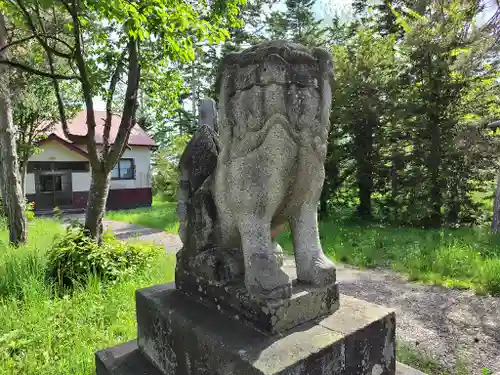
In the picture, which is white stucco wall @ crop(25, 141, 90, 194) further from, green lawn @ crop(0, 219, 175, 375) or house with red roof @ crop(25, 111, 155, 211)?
green lawn @ crop(0, 219, 175, 375)

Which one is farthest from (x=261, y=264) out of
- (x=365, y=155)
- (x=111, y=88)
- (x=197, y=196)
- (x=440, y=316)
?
(x=365, y=155)

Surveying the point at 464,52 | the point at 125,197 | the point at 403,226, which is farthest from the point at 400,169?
the point at 125,197

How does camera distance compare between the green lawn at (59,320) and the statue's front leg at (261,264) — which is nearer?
the statue's front leg at (261,264)

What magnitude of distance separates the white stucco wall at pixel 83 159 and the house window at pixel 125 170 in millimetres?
198

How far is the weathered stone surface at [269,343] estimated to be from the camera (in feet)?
4.31

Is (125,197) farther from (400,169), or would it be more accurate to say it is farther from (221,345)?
(221,345)

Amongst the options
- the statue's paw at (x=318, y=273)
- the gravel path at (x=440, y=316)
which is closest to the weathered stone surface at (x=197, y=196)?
the statue's paw at (x=318, y=273)

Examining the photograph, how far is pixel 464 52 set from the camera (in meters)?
8.20

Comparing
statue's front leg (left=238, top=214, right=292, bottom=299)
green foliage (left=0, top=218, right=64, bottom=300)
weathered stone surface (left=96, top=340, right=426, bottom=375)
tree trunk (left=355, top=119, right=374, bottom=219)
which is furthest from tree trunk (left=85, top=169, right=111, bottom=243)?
tree trunk (left=355, top=119, right=374, bottom=219)

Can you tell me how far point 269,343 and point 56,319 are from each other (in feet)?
8.69

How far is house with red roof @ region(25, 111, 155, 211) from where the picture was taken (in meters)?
15.5

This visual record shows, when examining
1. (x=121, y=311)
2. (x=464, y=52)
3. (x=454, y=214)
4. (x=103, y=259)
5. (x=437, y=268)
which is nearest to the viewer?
(x=121, y=311)

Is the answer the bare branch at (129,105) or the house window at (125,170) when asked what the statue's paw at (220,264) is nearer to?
the bare branch at (129,105)

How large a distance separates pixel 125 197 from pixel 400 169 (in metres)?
13.2
